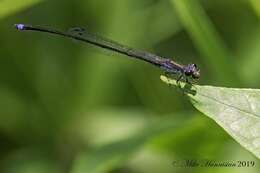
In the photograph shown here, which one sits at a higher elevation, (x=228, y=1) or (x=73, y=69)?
(x=228, y=1)

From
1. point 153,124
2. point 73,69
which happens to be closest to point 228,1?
point 73,69

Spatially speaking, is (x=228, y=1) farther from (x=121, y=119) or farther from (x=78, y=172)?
(x=78, y=172)

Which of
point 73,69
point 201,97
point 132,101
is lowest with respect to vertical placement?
point 201,97

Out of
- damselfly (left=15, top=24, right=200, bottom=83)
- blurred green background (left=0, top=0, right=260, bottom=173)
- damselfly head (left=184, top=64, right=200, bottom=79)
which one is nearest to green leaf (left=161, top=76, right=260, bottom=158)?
damselfly (left=15, top=24, right=200, bottom=83)

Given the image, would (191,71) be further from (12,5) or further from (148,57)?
(12,5)

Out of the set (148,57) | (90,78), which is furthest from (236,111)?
(90,78)
